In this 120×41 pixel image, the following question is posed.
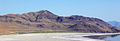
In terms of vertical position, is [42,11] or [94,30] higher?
[42,11]

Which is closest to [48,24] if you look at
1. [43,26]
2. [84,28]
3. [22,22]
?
[43,26]

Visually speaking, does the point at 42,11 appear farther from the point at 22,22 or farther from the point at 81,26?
the point at 81,26

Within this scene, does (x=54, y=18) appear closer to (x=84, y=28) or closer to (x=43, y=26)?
(x=43, y=26)

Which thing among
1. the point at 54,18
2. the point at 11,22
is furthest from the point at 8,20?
the point at 54,18

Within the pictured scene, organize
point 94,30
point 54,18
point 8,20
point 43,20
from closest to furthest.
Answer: point 94,30 < point 8,20 < point 43,20 < point 54,18

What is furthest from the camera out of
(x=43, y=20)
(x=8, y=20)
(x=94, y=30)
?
(x=43, y=20)

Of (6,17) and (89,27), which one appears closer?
(89,27)
